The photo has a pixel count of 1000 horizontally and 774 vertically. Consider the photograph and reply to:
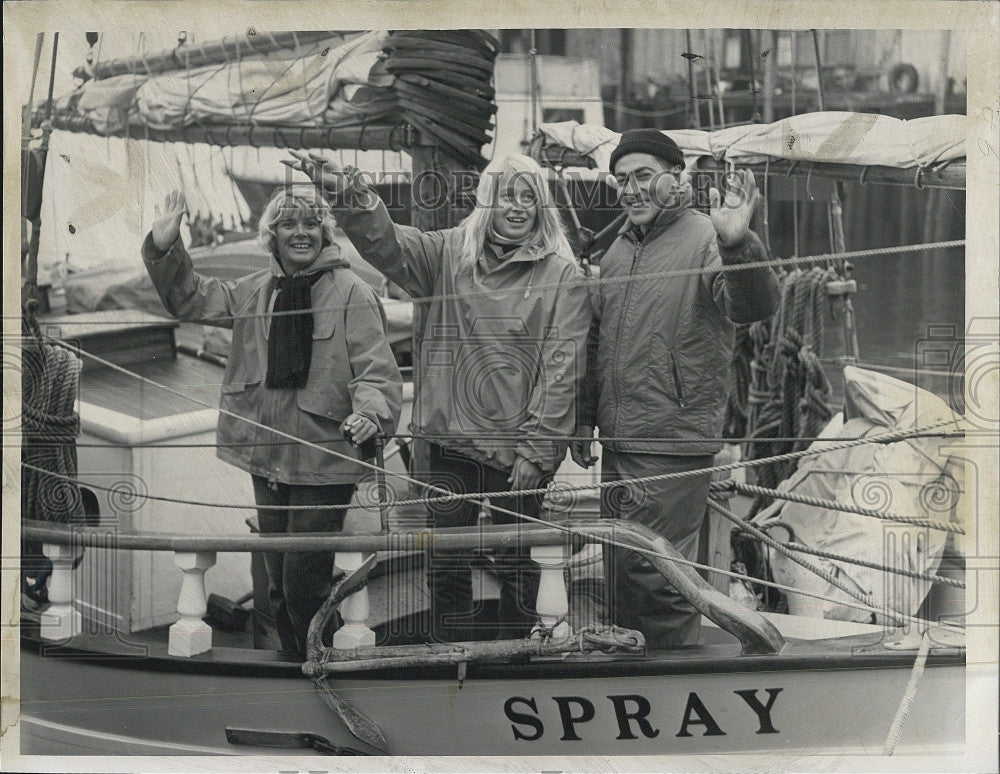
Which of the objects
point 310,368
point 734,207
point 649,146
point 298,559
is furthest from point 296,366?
point 734,207

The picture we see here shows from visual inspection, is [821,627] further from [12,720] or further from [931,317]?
[12,720]

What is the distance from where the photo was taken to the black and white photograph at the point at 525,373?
14.8ft

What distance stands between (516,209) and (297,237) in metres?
0.79

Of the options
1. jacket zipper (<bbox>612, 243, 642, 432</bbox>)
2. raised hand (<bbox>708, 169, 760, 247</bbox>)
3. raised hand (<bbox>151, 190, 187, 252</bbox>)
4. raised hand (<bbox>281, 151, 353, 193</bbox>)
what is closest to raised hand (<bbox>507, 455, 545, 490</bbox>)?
jacket zipper (<bbox>612, 243, 642, 432</bbox>)

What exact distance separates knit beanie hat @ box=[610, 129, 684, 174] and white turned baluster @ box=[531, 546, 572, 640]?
1.39m

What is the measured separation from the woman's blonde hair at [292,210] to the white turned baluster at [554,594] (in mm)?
1380

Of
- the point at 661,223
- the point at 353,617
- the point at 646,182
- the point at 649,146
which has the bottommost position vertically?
the point at 353,617

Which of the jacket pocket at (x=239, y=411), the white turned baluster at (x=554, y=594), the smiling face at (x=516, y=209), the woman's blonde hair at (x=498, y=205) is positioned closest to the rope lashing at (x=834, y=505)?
the white turned baluster at (x=554, y=594)

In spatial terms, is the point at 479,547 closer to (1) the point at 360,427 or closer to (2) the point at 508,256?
(1) the point at 360,427

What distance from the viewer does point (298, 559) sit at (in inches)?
180

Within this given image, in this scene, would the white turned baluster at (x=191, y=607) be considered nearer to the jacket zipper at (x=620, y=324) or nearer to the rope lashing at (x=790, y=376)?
the jacket zipper at (x=620, y=324)

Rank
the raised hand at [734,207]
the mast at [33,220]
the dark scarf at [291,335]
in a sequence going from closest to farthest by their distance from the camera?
the raised hand at [734,207], the dark scarf at [291,335], the mast at [33,220]

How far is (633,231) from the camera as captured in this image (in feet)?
14.8

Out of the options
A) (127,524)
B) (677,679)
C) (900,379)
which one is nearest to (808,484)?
(900,379)
